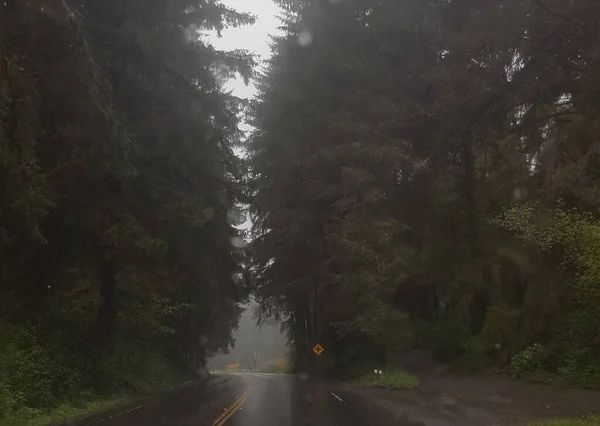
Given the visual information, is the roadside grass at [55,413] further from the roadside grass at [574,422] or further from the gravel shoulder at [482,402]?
the roadside grass at [574,422]

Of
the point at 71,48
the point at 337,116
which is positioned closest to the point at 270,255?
the point at 337,116

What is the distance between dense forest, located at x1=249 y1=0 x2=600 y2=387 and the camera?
16734mm

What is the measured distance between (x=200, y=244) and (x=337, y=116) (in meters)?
9.63

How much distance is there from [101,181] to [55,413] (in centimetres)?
719

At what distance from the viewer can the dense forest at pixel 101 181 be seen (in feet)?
49.1

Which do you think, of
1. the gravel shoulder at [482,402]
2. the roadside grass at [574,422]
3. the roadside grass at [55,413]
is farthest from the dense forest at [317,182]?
the roadside grass at [574,422]

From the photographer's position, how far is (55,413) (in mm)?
17344

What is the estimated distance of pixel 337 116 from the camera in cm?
3150

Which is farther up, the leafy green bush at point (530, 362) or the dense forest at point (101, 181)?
the dense forest at point (101, 181)

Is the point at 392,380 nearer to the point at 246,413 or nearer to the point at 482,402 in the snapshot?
the point at 482,402

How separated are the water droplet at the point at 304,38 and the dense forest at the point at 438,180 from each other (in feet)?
0.33

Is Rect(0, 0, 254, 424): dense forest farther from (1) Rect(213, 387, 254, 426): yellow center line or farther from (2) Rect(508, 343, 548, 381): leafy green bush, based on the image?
(2) Rect(508, 343, 548, 381): leafy green bush

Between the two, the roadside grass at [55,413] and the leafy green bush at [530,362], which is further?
the leafy green bush at [530,362]

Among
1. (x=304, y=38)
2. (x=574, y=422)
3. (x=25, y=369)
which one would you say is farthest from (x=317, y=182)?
(x=574, y=422)
